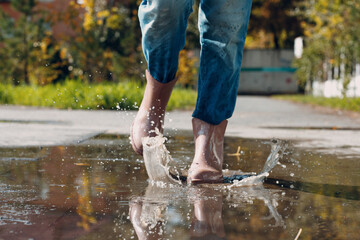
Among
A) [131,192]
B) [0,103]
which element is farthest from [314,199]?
[0,103]

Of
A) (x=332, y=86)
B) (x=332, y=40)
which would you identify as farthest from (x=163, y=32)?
(x=332, y=86)

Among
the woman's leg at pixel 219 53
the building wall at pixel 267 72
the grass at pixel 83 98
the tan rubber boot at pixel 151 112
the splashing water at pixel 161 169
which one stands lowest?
the building wall at pixel 267 72

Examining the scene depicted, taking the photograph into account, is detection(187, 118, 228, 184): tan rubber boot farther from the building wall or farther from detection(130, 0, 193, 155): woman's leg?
the building wall

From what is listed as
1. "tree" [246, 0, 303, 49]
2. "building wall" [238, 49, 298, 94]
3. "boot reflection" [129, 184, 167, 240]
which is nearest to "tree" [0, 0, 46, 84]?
"building wall" [238, 49, 298, 94]

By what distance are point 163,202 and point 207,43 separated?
97 centimetres

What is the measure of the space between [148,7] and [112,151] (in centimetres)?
118

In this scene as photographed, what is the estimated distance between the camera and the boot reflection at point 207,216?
5.37 ft

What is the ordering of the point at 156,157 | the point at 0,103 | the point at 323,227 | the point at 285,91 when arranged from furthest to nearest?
the point at 285,91
the point at 0,103
the point at 156,157
the point at 323,227

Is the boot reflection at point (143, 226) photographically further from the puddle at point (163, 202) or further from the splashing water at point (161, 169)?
the splashing water at point (161, 169)

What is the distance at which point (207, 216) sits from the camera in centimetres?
186

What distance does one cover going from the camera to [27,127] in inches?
214

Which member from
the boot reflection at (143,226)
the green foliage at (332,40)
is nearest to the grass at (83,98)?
the green foliage at (332,40)

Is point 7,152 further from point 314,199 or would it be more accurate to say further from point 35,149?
point 314,199

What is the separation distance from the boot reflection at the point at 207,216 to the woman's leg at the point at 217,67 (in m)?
0.47
